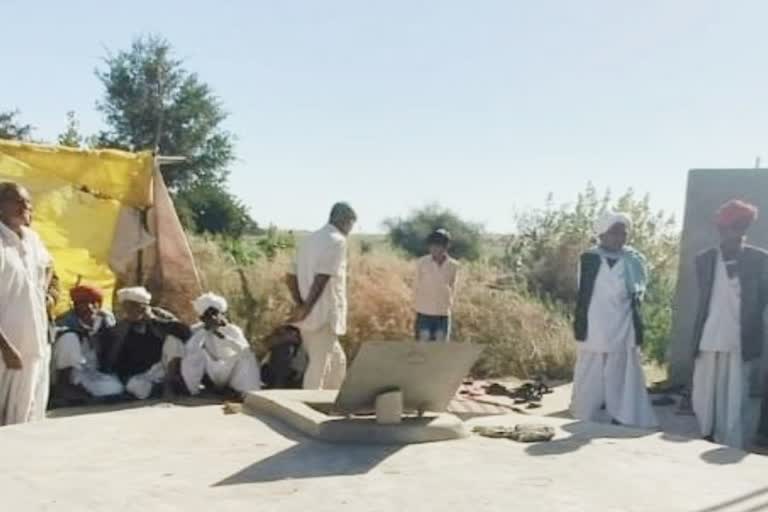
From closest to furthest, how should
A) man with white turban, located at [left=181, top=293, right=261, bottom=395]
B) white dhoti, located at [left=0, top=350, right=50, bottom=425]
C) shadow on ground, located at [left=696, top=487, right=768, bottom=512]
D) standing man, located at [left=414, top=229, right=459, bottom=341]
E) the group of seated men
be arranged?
1. shadow on ground, located at [left=696, top=487, right=768, bottom=512]
2. white dhoti, located at [left=0, top=350, right=50, bottom=425]
3. the group of seated men
4. man with white turban, located at [left=181, top=293, right=261, bottom=395]
5. standing man, located at [left=414, top=229, right=459, bottom=341]

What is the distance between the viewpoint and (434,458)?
3.74 meters

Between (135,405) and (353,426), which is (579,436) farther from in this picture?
(135,405)

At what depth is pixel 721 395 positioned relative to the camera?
259 inches

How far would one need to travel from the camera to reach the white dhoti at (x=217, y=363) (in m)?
8.07

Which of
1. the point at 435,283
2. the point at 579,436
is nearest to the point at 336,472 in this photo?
the point at 579,436

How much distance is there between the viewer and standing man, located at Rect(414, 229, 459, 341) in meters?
9.45

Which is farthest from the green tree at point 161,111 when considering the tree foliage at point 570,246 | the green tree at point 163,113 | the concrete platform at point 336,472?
the concrete platform at point 336,472

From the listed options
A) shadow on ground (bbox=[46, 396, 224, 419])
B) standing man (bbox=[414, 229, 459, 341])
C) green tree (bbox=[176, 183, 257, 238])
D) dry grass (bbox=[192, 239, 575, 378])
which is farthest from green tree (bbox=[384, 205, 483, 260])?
shadow on ground (bbox=[46, 396, 224, 419])

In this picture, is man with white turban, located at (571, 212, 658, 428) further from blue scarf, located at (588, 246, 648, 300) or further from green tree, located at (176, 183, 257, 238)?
green tree, located at (176, 183, 257, 238)

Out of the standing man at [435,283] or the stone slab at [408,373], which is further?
the standing man at [435,283]

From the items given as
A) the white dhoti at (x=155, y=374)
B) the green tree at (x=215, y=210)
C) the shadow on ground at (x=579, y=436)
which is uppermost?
the green tree at (x=215, y=210)

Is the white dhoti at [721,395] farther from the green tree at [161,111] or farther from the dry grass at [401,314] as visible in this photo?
the green tree at [161,111]

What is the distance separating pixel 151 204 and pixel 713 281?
506 cm

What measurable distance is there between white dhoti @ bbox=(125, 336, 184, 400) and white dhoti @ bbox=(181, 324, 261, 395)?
8 centimetres
